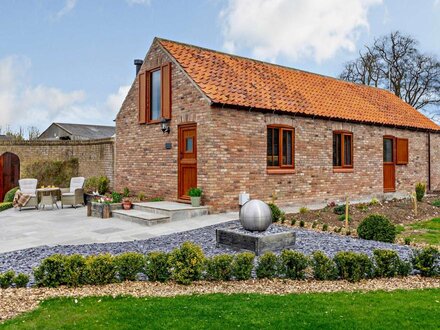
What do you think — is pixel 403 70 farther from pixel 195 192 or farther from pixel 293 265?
pixel 293 265

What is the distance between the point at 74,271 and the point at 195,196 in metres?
6.41

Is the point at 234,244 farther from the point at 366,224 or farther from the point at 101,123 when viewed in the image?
the point at 101,123

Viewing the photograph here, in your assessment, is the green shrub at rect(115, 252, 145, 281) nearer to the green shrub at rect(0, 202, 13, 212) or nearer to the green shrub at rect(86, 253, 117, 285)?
the green shrub at rect(86, 253, 117, 285)

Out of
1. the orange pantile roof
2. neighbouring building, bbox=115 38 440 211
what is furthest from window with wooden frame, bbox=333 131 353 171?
the orange pantile roof

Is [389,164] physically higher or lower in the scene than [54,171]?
higher

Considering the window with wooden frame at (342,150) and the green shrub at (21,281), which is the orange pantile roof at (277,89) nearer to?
the window with wooden frame at (342,150)

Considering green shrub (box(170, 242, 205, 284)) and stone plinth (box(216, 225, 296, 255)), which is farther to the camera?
stone plinth (box(216, 225, 296, 255))

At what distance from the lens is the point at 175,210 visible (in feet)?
35.9

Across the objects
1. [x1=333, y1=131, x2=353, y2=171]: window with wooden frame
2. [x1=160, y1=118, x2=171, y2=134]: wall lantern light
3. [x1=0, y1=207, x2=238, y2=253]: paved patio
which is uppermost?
[x1=160, y1=118, x2=171, y2=134]: wall lantern light

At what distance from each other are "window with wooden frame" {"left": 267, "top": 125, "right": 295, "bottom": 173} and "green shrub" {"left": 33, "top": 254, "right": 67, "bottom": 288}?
864cm

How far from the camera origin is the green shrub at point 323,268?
5.73 meters

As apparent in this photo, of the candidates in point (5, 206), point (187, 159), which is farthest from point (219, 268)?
point (5, 206)

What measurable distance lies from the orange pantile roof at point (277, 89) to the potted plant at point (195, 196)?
8.81ft

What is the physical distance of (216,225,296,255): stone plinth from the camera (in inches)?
281
